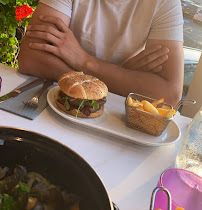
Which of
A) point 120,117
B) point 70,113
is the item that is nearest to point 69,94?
point 70,113

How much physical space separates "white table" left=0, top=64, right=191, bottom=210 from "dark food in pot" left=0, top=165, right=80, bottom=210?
0.95ft

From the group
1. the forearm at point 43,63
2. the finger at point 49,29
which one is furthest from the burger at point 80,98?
the finger at point 49,29

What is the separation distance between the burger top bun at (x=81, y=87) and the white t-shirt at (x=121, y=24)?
55 centimetres

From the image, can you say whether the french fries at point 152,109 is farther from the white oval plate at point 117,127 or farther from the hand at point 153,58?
the hand at point 153,58

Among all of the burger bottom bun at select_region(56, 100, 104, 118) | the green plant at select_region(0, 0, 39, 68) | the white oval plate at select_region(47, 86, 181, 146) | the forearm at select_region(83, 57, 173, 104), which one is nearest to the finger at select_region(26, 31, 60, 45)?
the forearm at select_region(83, 57, 173, 104)

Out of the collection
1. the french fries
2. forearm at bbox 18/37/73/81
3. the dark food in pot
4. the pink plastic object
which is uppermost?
the dark food in pot

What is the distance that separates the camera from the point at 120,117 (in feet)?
3.30

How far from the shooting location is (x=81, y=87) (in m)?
0.97

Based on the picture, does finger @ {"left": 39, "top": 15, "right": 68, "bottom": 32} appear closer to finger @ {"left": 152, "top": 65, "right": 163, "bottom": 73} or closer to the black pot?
finger @ {"left": 152, "top": 65, "right": 163, "bottom": 73}

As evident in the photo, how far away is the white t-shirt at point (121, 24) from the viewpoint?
145 centimetres

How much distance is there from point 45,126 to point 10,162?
0.47 m

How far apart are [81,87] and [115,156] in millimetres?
303

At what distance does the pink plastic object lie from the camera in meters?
0.56

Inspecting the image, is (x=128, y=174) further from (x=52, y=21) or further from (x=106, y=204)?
(x=52, y=21)
